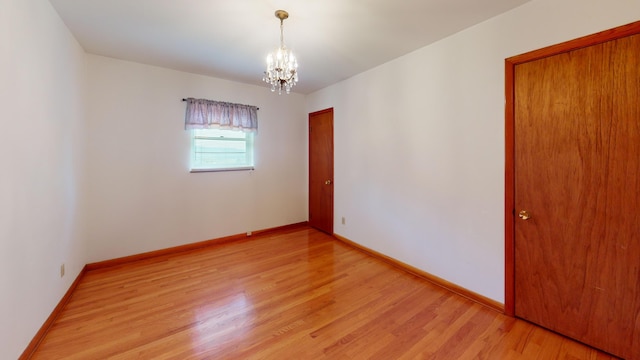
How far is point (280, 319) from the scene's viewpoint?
6.70 feet

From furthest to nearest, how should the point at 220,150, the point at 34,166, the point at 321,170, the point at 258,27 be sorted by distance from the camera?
the point at 321,170 → the point at 220,150 → the point at 258,27 → the point at 34,166

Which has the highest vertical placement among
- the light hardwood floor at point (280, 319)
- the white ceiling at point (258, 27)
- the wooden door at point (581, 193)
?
the white ceiling at point (258, 27)

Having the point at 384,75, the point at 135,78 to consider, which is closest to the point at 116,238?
the point at 135,78

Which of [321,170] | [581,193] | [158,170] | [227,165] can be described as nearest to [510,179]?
[581,193]

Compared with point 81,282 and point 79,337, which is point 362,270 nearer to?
point 79,337

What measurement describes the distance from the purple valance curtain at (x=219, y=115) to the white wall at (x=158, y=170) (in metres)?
0.11

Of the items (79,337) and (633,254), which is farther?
(79,337)

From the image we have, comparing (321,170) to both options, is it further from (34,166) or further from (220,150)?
(34,166)

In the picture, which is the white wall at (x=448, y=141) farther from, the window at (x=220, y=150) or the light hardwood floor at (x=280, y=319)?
the window at (x=220, y=150)

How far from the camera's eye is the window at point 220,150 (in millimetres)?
3643

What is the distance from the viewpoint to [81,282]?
8.66 ft

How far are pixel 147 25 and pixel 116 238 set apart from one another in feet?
8.05

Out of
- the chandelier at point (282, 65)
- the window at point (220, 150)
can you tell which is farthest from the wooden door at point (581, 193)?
the window at point (220, 150)

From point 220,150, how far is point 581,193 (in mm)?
3971
